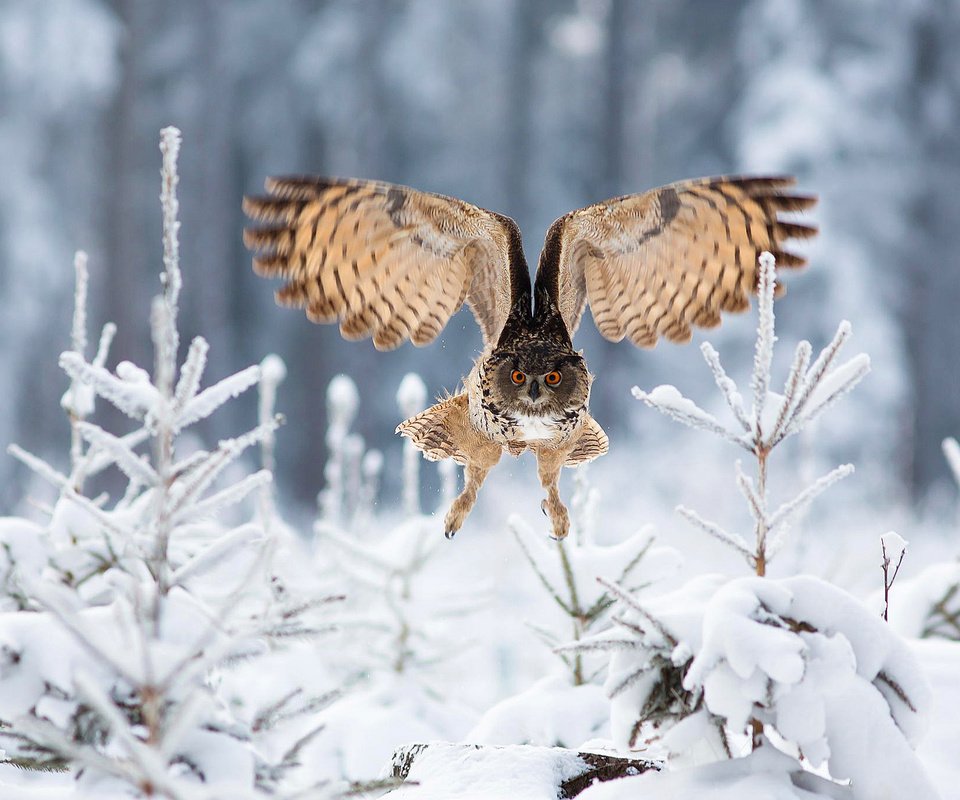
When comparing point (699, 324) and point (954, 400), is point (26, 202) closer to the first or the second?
point (954, 400)

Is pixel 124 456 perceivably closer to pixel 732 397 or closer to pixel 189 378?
pixel 189 378

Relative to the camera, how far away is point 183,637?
1648 mm

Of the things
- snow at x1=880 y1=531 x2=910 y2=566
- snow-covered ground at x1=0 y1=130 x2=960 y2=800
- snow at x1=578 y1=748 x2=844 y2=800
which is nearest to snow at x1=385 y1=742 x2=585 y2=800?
snow-covered ground at x1=0 y1=130 x2=960 y2=800

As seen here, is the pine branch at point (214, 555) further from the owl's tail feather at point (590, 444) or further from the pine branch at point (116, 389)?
the owl's tail feather at point (590, 444)

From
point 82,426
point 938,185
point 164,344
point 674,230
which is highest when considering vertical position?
point 938,185

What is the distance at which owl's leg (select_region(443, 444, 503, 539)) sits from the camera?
2570mm

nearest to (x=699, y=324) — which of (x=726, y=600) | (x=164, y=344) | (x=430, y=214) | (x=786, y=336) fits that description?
(x=430, y=214)

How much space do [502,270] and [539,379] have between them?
50 cm

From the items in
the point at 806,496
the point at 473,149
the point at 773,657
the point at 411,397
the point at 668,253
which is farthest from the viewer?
the point at 473,149

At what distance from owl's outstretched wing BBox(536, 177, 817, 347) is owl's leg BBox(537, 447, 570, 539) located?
344 mm

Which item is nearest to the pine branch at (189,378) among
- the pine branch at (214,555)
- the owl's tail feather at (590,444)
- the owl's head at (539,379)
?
the pine branch at (214,555)

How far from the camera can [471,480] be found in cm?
264

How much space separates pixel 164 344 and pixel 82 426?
256mm

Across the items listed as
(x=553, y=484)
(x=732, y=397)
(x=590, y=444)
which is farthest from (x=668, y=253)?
(x=732, y=397)
